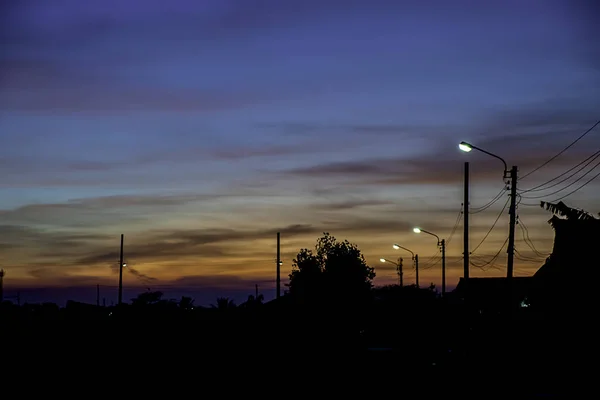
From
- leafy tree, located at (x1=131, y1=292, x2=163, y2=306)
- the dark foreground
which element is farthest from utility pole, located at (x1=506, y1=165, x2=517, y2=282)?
leafy tree, located at (x1=131, y1=292, x2=163, y2=306)

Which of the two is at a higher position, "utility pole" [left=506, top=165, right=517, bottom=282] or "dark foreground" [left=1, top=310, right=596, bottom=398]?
"utility pole" [left=506, top=165, right=517, bottom=282]

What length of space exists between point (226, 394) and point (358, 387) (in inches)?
191

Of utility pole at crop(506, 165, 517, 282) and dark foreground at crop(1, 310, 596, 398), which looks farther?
utility pole at crop(506, 165, 517, 282)

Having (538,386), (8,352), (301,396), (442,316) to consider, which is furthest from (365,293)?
(8,352)

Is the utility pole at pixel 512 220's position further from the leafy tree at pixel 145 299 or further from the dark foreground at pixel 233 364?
the leafy tree at pixel 145 299

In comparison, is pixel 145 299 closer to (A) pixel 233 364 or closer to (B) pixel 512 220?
(A) pixel 233 364

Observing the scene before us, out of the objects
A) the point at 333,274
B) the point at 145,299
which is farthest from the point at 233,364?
the point at 333,274

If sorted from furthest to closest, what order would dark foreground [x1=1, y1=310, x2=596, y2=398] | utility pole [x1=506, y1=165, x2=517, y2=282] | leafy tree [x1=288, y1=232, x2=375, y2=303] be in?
1. leafy tree [x1=288, y1=232, x2=375, y2=303]
2. utility pole [x1=506, y1=165, x2=517, y2=282]
3. dark foreground [x1=1, y1=310, x2=596, y2=398]

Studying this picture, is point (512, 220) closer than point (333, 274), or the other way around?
point (512, 220)

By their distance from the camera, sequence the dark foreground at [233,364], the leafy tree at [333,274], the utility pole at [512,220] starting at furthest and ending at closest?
the leafy tree at [333,274] → the utility pole at [512,220] → the dark foreground at [233,364]

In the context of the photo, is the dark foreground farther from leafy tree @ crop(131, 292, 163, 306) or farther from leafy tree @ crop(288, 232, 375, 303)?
leafy tree @ crop(288, 232, 375, 303)

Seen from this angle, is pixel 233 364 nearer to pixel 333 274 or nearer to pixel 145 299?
pixel 145 299

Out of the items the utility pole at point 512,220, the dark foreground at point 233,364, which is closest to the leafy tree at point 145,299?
the dark foreground at point 233,364

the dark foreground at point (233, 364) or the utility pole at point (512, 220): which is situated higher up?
the utility pole at point (512, 220)
